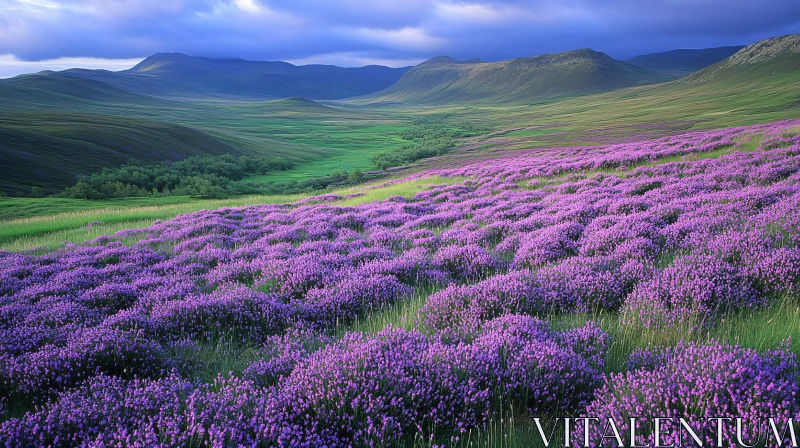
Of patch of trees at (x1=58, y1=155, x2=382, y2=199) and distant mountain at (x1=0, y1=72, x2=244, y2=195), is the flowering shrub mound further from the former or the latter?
distant mountain at (x1=0, y1=72, x2=244, y2=195)

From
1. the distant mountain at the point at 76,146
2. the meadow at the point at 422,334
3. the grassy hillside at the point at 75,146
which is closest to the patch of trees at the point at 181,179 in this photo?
the grassy hillside at the point at 75,146

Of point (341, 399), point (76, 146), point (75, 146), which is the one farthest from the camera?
point (76, 146)

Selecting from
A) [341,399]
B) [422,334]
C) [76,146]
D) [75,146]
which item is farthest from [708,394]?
[76,146]

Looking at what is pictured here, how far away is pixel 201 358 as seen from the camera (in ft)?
13.3

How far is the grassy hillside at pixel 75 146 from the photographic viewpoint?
50906 mm

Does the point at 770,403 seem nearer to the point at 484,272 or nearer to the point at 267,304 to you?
the point at 484,272

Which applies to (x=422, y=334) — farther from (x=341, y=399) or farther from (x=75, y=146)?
(x=75, y=146)

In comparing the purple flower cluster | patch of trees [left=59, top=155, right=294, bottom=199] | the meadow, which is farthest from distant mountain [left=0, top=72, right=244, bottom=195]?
the purple flower cluster

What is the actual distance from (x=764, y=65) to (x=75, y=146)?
245 m

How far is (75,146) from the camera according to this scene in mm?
65625

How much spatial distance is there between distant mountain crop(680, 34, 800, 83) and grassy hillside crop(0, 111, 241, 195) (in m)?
196

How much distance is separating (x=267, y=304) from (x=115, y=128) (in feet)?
316

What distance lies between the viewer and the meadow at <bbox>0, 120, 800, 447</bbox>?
263 cm

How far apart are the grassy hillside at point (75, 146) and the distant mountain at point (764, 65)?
19603 cm
